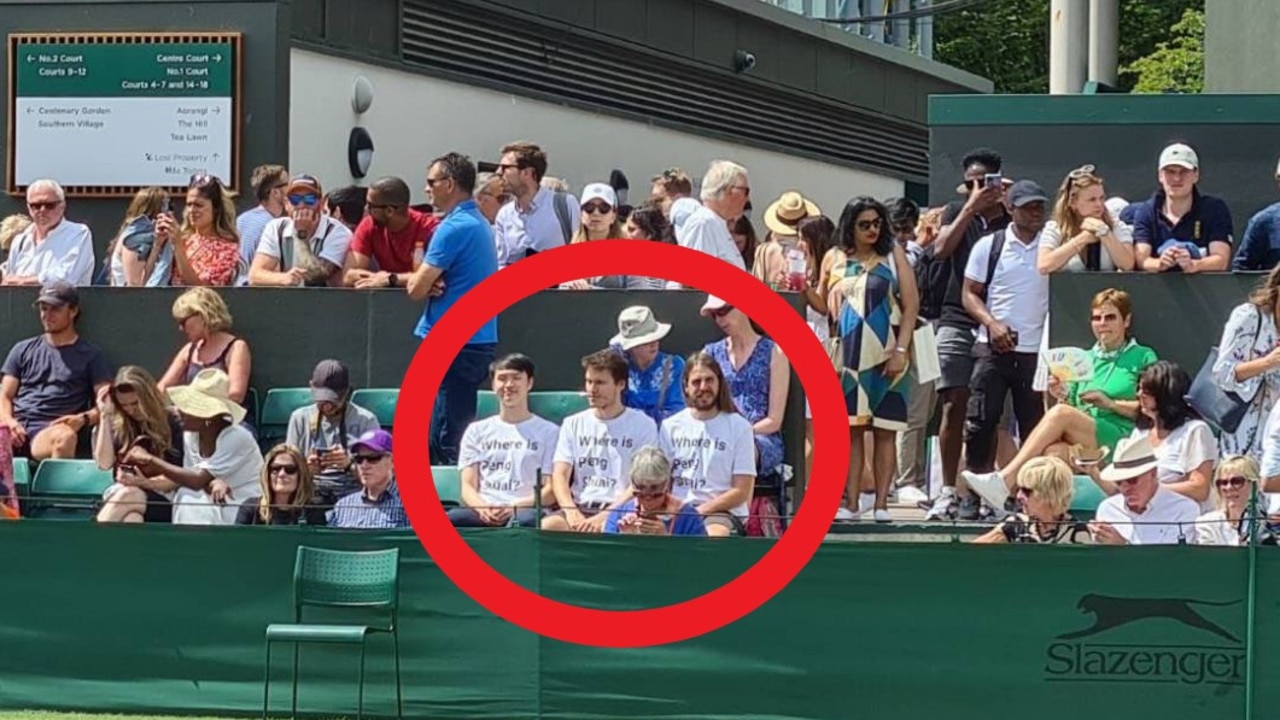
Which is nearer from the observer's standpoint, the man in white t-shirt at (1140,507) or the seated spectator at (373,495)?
the man in white t-shirt at (1140,507)

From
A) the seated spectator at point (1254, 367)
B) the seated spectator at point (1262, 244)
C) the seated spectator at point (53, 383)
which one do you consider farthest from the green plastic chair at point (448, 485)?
the seated spectator at point (1262, 244)

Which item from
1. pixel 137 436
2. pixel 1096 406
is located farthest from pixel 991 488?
pixel 137 436

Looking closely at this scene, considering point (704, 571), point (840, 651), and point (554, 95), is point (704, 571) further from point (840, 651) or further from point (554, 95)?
point (554, 95)

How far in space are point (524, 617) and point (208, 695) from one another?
1788 millimetres

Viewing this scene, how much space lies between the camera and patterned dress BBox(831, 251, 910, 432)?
13773 millimetres

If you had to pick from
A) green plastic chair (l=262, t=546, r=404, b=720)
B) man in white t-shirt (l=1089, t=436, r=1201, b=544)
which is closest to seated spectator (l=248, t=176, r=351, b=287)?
green plastic chair (l=262, t=546, r=404, b=720)

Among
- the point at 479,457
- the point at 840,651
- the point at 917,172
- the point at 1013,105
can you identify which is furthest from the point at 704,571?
the point at 917,172

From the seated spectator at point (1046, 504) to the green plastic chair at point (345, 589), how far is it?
3.09 meters

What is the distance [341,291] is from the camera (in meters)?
15.1

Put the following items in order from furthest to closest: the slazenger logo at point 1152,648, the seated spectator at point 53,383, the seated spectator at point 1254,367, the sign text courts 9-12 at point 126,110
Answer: the sign text courts 9-12 at point 126,110 → the seated spectator at point 53,383 → the seated spectator at point 1254,367 → the slazenger logo at point 1152,648

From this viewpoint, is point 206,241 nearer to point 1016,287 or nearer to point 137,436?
point 137,436

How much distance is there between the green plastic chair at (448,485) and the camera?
521 inches

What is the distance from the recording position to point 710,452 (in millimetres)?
12766

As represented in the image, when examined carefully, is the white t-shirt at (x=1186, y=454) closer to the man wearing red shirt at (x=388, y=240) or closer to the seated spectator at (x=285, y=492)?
the seated spectator at (x=285, y=492)
